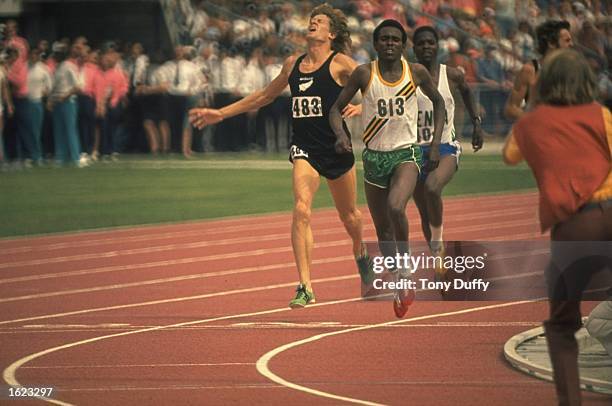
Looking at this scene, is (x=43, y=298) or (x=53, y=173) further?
(x=53, y=173)

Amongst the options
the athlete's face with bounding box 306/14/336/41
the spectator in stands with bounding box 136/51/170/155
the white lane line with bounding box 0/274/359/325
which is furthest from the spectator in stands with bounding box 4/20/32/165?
the athlete's face with bounding box 306/14/336/41

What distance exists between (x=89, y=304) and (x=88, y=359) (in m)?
2.99

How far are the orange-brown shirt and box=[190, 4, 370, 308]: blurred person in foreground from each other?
5262 mm

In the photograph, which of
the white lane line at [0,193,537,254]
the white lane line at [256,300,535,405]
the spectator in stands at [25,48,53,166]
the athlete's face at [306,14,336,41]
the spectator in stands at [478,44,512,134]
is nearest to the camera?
the white lane line at [256,300,535,405]

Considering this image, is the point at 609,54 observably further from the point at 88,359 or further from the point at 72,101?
the point at 88,359

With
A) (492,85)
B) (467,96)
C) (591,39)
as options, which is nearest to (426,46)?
(467,96)

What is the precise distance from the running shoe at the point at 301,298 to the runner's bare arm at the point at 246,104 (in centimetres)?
150

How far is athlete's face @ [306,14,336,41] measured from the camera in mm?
12766

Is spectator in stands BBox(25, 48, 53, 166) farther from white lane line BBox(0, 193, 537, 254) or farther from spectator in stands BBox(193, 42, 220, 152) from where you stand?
white lane line BBox(0, 193, 537, 254)

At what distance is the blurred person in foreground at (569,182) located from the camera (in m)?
7.32

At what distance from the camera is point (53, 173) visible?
29000 mm

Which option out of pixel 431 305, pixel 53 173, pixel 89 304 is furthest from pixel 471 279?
pixel 53 173

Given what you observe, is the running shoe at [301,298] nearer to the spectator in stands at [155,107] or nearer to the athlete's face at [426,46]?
the athlete's face at [426,46]

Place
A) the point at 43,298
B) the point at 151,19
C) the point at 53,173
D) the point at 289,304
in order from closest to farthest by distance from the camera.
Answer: the point at 289,304
the point at 43,298
the point at 53,173
the point at 151,19
